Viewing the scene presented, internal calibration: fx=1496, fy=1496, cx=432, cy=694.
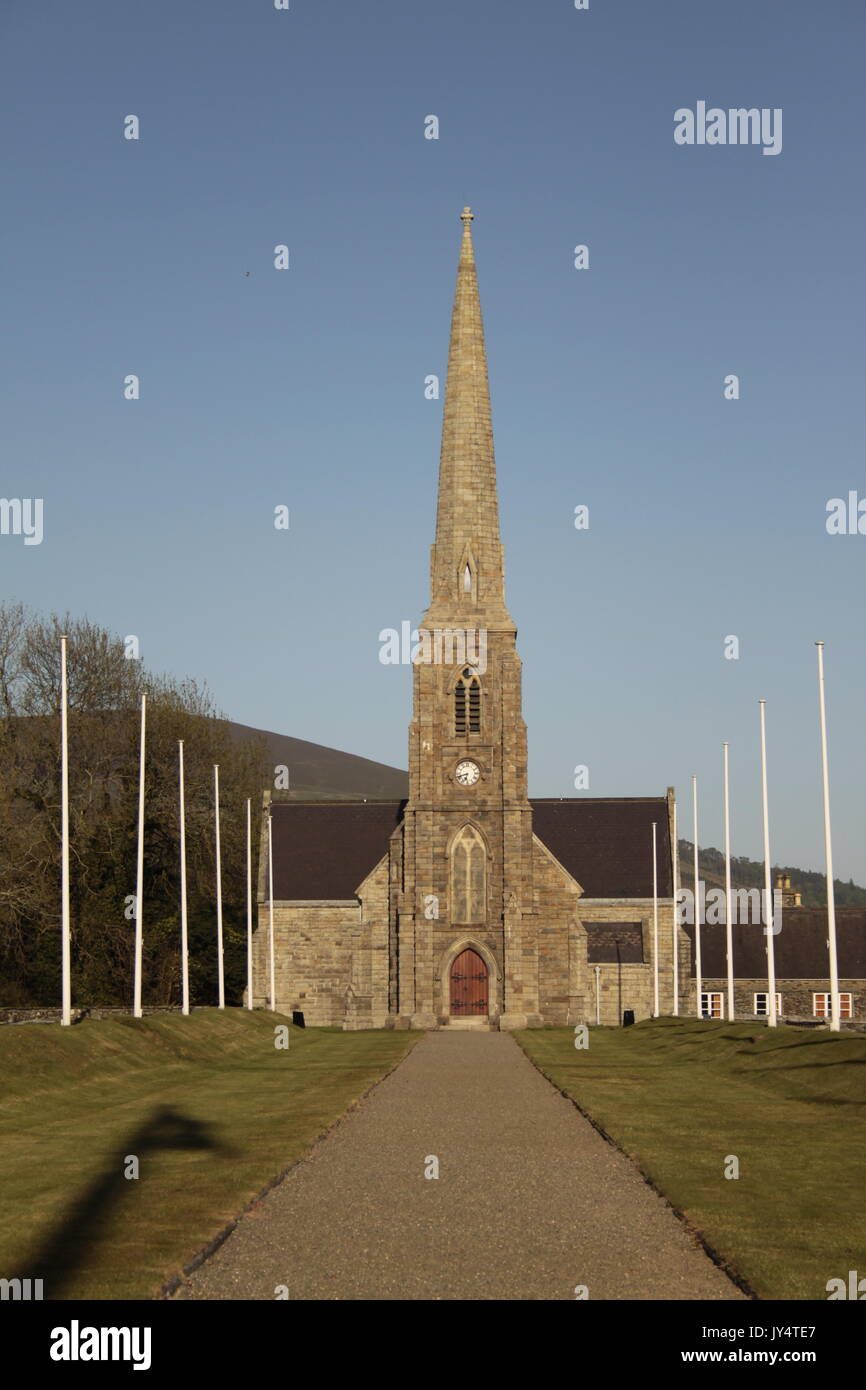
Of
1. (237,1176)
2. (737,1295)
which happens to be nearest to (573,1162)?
(237,1176)

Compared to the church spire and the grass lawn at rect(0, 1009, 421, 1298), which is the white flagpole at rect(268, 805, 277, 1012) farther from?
the grass lawn at rect(0, 1009, 421, 1298)

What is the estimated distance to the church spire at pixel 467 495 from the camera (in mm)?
73250

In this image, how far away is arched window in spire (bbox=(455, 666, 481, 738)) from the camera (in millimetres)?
71500

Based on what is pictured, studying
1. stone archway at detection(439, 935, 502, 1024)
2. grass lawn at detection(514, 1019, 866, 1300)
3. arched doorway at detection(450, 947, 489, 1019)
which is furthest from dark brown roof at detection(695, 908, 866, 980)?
grass lawn at detection(514, 1019, 866, 1300)

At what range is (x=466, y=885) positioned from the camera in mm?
70375

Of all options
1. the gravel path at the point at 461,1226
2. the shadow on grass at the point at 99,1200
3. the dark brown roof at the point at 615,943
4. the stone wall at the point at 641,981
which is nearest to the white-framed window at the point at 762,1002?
the stone wall at the point at 641,981

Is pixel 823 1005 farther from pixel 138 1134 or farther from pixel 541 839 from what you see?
pixel 138 1134

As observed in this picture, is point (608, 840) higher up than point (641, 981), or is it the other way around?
point (608, 840)

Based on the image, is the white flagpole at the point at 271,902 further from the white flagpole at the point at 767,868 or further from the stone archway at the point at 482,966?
the white flagpole at the point at 767,868

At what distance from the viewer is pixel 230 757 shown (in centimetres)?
9419

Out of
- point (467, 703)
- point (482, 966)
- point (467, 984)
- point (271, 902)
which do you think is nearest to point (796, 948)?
point (482, 966)

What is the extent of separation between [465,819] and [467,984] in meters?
7.70

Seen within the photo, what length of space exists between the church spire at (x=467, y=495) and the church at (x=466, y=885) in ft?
0.26
